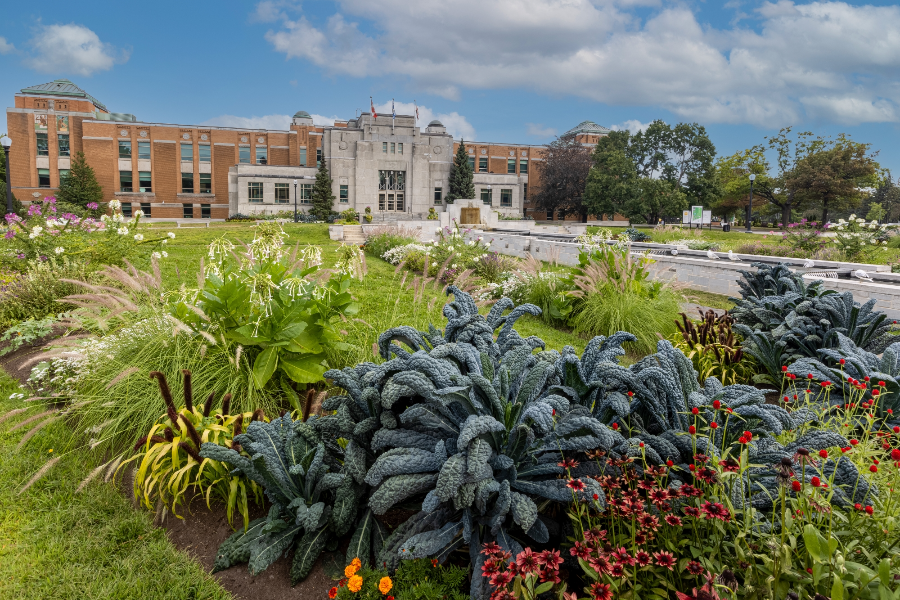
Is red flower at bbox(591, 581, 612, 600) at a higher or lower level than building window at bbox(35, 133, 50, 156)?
lower

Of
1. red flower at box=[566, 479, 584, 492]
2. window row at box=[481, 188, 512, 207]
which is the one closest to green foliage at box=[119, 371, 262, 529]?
red flower at box=[566, 479, 584, 492]

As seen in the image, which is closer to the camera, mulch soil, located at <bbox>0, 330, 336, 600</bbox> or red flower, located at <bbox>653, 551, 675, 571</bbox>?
red flower, located at <bbox>653, 551, 675, 571</bbox>

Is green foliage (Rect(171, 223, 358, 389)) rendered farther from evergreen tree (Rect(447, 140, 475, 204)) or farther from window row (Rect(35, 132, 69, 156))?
window row (Rect(35, 132, 69, 156))

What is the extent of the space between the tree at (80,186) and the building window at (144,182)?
4306 millimetres

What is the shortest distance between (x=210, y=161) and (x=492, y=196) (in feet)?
100

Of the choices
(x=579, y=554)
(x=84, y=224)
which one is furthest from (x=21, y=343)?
(x=579, y=554)

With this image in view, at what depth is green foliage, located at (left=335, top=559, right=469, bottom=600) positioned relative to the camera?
2074 millimetres

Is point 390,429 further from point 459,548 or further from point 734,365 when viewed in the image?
point 734,365

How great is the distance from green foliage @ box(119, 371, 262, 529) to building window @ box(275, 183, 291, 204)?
170ft

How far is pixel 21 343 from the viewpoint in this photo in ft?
19.0

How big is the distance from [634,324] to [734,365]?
1956 mm

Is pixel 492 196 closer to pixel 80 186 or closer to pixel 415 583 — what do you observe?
pixel 80 186

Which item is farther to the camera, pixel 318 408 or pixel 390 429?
pixel 318 408

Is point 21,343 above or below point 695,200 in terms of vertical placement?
below
